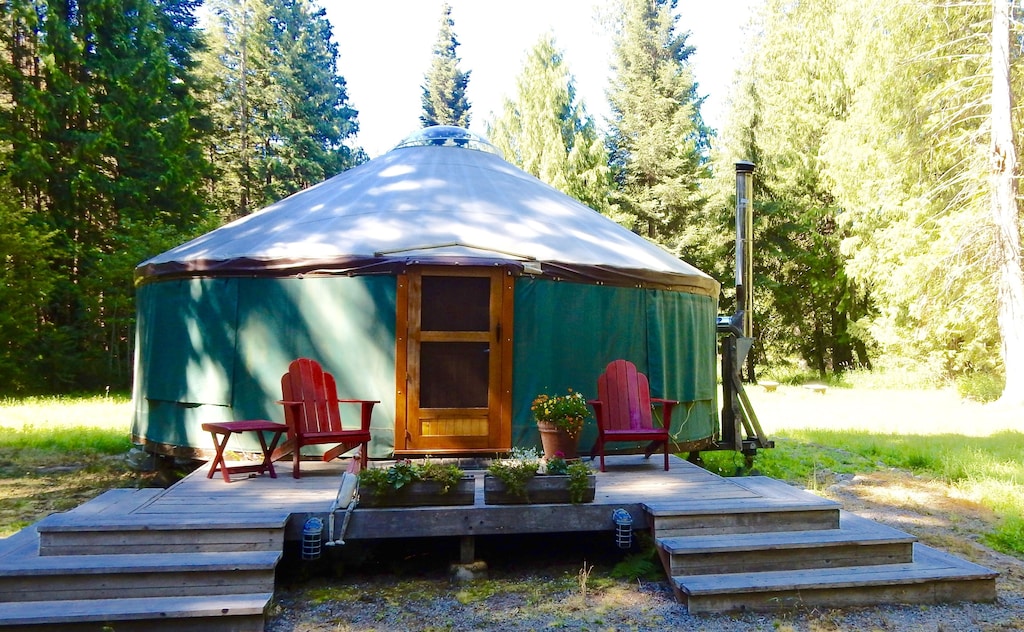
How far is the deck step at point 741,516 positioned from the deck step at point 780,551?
0.04 metres

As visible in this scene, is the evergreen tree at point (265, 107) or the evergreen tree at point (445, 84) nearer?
the evergreen tree at point (265, 107)

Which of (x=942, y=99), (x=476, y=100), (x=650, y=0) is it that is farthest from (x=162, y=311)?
(x=476, y=100)

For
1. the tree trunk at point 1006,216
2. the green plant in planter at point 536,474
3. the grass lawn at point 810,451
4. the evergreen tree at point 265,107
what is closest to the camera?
the green plant in planter at point 536,474

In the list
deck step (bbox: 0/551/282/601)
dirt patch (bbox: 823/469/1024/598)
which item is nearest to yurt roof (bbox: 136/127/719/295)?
dirt patch (bbox: 823/469/1024/598)

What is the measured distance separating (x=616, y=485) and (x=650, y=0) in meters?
19.7

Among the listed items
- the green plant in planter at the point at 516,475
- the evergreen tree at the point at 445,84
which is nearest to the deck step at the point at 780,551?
the green plant in planter at the point at 516,475

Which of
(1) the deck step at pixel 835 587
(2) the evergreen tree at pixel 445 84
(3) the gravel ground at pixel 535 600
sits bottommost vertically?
(3) the gravel ground at pixel 535 600

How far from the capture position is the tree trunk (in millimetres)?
10398

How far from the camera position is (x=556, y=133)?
59.4ft

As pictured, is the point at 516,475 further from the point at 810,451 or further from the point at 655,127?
the point at 655,127

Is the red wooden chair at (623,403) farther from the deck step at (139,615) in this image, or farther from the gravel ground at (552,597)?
the deck step at (139,615)

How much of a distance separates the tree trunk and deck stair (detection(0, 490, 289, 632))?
10958 millimetres

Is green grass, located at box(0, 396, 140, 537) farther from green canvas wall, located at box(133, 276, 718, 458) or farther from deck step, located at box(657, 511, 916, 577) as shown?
deck step, located at box(657, 511, 916, 577)

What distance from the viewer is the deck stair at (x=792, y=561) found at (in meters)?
3.09
